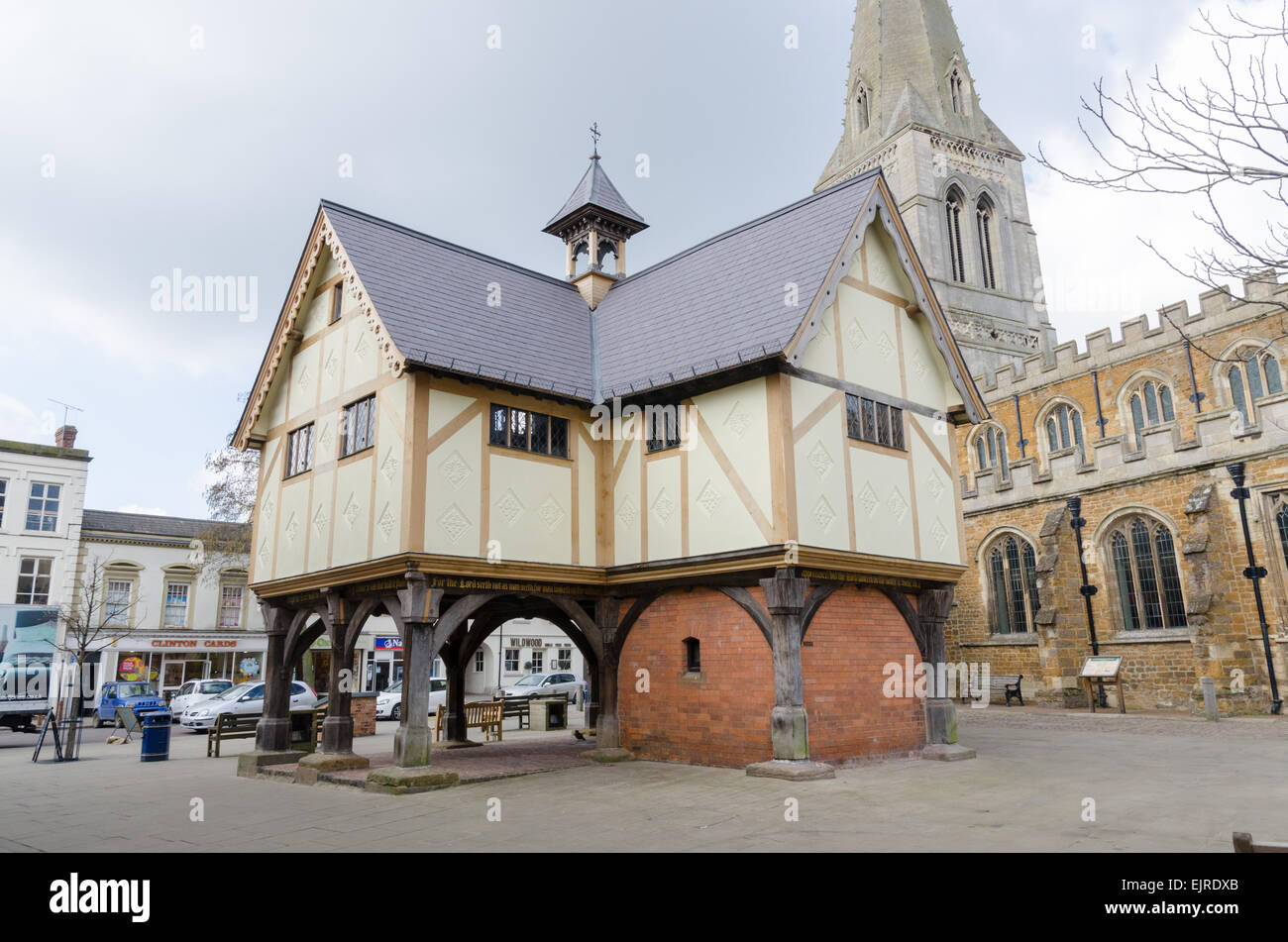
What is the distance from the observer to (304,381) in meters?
16.4

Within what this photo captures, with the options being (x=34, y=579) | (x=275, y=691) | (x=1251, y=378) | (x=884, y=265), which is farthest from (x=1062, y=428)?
(x=34, y=579)

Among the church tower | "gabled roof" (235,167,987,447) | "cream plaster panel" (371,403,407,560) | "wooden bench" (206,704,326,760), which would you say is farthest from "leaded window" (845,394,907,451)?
the church tower

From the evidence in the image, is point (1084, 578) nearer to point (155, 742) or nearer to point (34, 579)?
point (155, 742)

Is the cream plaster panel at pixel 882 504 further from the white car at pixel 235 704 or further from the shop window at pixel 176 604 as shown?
the shop window at pixel 176 604

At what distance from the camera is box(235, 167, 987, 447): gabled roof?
524 inches

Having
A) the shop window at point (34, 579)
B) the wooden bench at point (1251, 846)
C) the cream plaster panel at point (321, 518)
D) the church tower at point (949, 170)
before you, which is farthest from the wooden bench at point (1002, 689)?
the shop window at point (34, 579)

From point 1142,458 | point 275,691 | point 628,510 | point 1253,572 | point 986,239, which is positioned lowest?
point 275,691

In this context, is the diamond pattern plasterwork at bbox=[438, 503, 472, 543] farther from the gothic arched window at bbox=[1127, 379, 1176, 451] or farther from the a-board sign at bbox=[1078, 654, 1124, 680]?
the gothic arched window at bbox=[1127, 379, 1176, 451]

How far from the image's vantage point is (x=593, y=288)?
19.0 metres

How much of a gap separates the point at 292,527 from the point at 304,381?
2824 mm

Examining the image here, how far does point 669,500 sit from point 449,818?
6238mm

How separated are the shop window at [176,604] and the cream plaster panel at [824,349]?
35.9 metres
